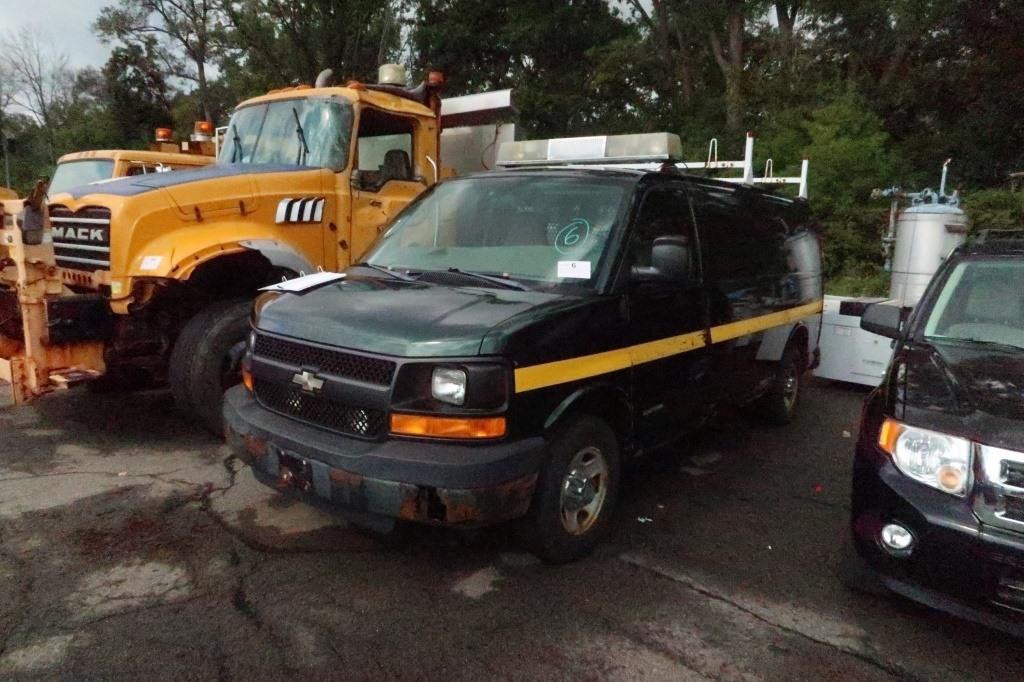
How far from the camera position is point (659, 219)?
4.35 meters

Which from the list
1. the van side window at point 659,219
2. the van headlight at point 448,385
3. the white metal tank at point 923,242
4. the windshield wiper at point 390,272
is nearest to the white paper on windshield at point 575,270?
the van side window at point 659,219

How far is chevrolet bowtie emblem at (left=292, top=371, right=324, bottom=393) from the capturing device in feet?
11.6

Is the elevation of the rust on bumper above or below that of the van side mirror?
below

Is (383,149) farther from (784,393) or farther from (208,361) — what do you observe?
(784,393)

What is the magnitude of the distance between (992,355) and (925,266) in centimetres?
611

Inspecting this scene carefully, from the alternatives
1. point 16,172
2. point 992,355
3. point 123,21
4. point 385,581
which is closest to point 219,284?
point 385,581

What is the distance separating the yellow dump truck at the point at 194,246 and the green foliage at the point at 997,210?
10.0 m

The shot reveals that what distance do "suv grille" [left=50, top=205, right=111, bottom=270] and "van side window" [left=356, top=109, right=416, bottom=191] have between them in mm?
2028

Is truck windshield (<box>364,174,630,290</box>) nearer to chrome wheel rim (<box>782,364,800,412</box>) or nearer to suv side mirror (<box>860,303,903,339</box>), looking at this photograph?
suv side mirror (<box>860,303,903,339</box>)

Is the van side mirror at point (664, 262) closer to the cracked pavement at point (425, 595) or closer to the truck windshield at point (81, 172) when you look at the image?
the cracked pavement at point (425, 595)

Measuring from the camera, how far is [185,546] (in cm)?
395

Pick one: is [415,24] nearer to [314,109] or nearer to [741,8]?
[741,8]

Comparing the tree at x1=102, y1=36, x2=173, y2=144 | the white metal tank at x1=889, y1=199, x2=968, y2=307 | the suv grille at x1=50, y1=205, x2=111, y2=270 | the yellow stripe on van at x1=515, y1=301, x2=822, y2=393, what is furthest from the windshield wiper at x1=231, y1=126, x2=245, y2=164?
the tree at x1=102, y1=36, x2=173, y2=144

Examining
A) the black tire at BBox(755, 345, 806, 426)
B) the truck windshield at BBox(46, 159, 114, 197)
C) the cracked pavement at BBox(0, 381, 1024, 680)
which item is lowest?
the cracked pavement at BBox(0, 381, 1024, 680)
